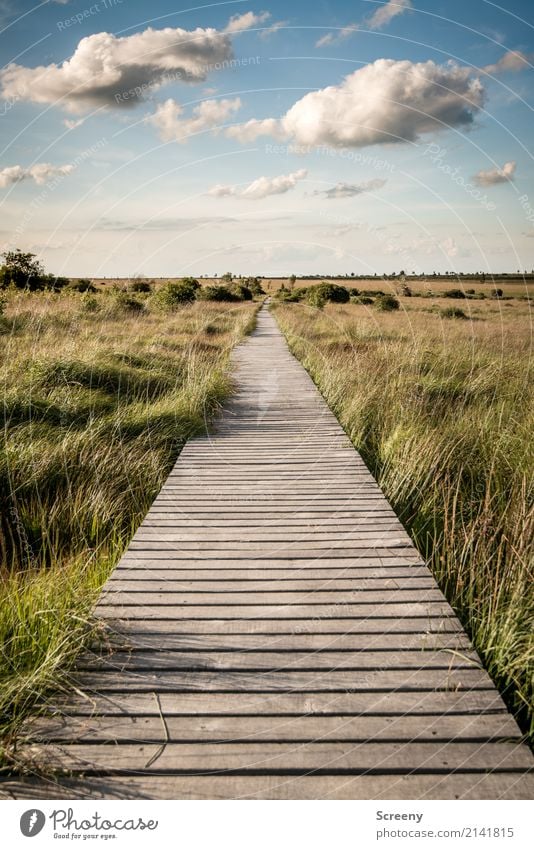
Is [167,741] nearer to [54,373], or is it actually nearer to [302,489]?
[302,489]

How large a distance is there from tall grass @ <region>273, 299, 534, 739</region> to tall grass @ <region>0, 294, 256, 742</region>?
78.0 inches

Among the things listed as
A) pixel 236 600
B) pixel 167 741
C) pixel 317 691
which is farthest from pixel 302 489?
pixel 167 741

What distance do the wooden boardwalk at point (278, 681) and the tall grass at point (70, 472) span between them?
204mm

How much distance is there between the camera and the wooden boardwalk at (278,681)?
5.68 ft

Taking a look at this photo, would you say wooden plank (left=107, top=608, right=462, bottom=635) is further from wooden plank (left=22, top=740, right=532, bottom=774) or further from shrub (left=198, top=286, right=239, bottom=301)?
shrub (left=198, top=286, right=239, bottom=301)

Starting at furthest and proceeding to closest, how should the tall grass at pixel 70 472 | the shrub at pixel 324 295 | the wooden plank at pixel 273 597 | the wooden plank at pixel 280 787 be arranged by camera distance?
the shrub at pixel 324 295 → the wooden plank at pixel 273 597 → the tall grass at pixel 70 472 → the wooden plank at pixel 280 787

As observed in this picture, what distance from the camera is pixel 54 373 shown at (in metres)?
6.80

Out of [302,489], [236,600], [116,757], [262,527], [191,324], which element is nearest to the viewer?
[116,757]

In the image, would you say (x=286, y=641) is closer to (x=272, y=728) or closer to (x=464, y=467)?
(x=272, y=728)

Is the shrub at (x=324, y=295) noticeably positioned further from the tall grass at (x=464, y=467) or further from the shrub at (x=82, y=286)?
the tall grass at (x=464, y=467)

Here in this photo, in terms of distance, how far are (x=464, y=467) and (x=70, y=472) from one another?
3.73 meters

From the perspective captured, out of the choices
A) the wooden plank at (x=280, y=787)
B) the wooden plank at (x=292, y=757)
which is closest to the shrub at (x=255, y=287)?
the wooden plank at (x=292, y=757)
